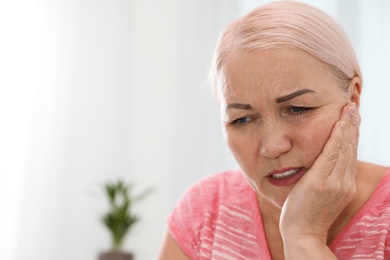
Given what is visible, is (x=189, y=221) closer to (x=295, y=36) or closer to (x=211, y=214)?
(x=211, y=214)

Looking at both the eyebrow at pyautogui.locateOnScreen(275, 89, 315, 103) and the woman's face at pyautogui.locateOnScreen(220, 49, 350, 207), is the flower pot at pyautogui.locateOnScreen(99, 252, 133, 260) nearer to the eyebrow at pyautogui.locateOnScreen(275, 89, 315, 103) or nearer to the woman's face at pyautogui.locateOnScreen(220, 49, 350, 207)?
the woman's face at pyautogui.locateOnScreen(220, 49, 350, 207)

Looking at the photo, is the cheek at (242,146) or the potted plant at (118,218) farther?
the potted plant at (118,218)

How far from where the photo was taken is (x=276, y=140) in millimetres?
1345

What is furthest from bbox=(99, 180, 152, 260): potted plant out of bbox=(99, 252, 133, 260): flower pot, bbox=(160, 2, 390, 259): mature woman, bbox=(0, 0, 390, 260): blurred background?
bbox=(160, 2, 390, 259): mature woman

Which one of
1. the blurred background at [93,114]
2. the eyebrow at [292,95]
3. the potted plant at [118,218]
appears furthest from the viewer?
the blurred background at [93,114]

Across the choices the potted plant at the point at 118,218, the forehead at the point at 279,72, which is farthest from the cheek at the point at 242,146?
the potted plant at the point at 118,218

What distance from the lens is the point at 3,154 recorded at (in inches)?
191

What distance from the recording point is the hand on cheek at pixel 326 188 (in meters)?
1.37

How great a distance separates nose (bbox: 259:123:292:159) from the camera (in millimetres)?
1342

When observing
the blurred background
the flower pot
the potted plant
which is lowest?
the flower pot

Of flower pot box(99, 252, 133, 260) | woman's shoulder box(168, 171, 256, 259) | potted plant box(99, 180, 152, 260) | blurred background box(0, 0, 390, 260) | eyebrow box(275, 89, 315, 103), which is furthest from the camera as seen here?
blurred background box(0, 0, 390, 260)

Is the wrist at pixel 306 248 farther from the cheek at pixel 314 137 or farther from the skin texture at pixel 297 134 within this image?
the cheek at pixel 314 137

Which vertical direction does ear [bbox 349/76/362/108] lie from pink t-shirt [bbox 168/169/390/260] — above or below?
above

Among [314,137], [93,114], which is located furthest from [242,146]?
[93,114]
